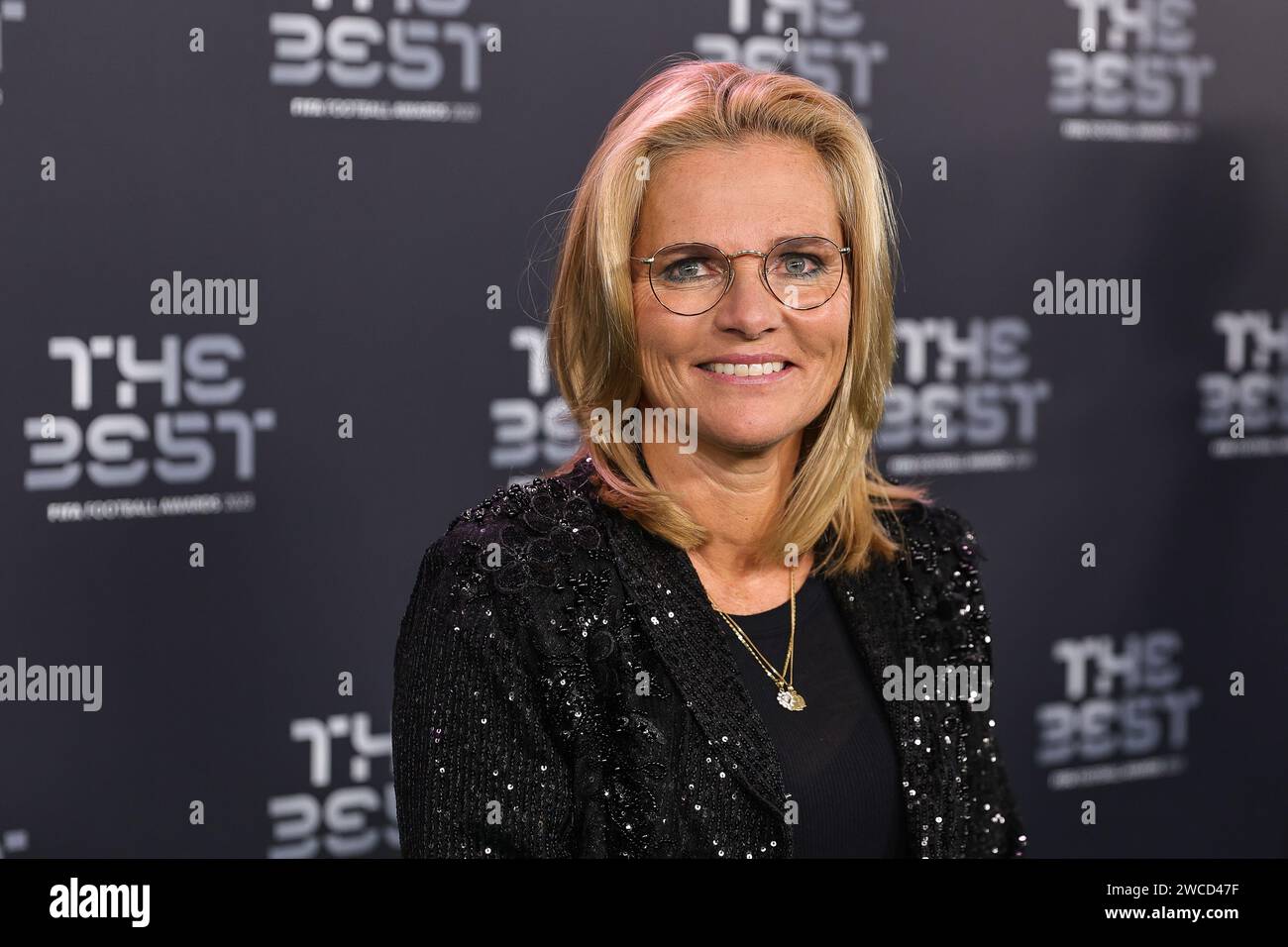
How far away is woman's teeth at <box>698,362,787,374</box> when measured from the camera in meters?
1.62

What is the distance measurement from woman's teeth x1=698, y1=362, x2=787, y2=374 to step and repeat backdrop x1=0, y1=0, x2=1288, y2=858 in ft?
3.57

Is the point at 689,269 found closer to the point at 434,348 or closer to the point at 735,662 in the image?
the point at 735,662

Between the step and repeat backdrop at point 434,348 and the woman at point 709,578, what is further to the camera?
the step and repeat backdrop at point 434,348

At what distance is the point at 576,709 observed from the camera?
4.96 ft

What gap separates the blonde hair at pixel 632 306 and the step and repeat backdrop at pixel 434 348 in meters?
0.97

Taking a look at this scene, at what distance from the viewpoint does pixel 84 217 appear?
9.11ft

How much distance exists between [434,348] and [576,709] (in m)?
1.68

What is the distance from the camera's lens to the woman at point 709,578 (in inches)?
59.7

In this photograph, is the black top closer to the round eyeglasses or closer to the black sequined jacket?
the black sequined jacket

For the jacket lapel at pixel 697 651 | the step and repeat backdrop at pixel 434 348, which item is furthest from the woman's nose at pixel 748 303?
the step and repeat backdrop at pixel 434 348

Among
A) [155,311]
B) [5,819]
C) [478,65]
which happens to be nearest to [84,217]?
[155,311]

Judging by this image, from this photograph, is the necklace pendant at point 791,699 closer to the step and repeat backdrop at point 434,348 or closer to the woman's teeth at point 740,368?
the woman's teeth at point 740,368

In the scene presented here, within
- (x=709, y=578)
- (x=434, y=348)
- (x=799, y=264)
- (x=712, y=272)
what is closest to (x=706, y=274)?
(x=712, y=272)

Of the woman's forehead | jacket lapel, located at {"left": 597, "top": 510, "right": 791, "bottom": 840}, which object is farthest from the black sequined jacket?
the woman's forehead
